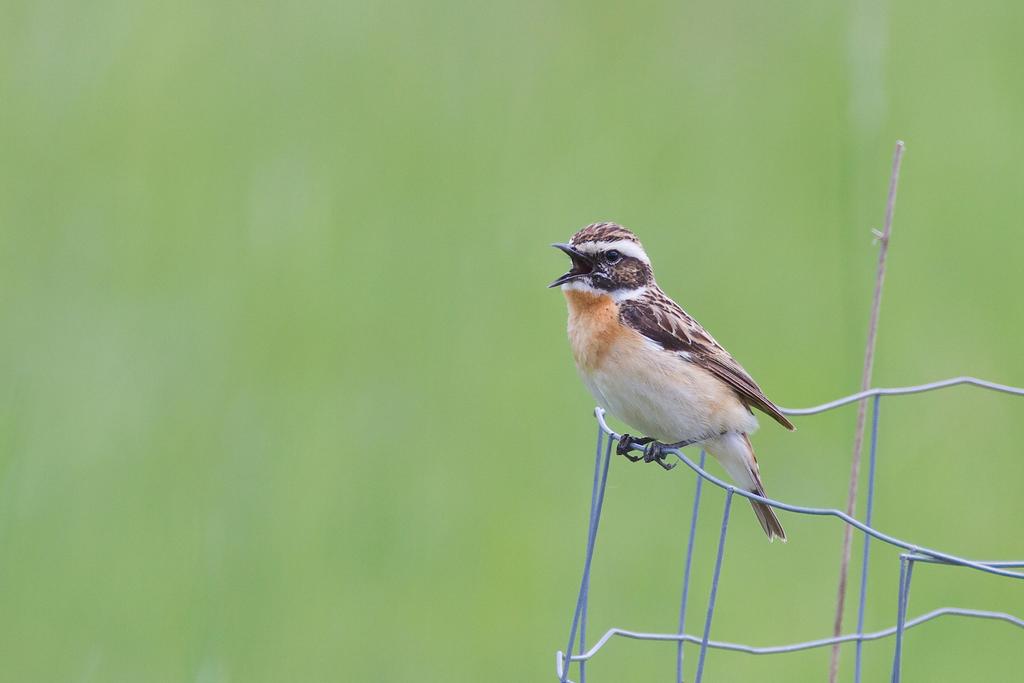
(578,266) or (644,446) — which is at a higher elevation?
(578,266)

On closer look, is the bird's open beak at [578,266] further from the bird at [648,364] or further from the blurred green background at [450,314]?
the blurred green background at [450,314]

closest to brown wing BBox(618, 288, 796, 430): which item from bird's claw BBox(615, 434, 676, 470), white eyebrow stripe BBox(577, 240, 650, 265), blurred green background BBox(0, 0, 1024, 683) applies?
white eyebrow stripe BBox(577, 240, 650, 265)

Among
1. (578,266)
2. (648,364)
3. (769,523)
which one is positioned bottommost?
(769,523)

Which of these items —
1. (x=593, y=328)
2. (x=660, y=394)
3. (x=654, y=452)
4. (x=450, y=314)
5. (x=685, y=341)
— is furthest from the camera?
(x=450, y=314)

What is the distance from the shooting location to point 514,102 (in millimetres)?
11742

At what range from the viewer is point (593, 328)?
5.95 meters

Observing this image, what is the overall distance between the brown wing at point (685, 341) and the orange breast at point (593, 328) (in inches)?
2.2

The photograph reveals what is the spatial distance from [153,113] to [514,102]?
254cm

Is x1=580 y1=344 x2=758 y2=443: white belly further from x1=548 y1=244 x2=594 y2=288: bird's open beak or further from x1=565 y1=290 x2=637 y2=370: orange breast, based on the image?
x1=548 y1=244 x2=594 y2=288: bird's open beak

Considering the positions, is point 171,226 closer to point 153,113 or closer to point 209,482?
point 153,113

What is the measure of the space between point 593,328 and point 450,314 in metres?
3.56

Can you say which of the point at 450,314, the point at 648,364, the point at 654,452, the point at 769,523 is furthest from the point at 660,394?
the point at 450,314

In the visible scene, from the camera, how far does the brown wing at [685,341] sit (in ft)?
19.6

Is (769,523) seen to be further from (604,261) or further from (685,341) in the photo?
(604,261)
